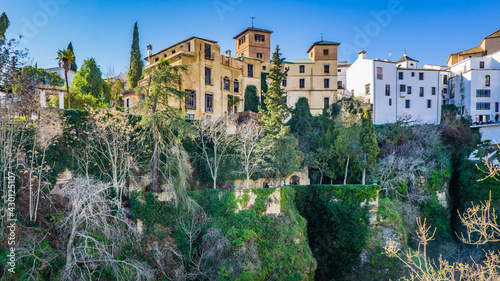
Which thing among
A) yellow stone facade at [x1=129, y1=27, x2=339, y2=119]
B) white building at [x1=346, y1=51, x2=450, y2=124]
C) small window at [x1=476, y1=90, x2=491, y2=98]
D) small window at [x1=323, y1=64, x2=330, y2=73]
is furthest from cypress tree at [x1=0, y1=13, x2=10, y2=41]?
small window at [x1=476, y1=90, x2=491, y2=98]

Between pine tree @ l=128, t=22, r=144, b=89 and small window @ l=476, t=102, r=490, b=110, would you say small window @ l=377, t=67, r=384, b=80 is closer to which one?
small window @ l=476, t=102, r=490, b=110

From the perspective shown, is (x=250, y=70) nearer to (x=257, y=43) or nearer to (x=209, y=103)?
(x=257, y=43)

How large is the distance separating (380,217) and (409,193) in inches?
330

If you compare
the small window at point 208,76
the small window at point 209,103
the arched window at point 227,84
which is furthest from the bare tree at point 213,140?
the arched window at point 227,84

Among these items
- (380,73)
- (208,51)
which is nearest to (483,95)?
(380,73)

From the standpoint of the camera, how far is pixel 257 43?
4366 cm

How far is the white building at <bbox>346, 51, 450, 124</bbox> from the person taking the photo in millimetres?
42031

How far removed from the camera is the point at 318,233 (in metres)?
24.9

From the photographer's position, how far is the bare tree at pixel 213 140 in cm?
2344

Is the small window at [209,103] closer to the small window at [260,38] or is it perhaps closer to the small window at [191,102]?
the small window at [191,102]

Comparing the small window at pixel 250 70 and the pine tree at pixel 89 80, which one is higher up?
the small window at pixel 250 70

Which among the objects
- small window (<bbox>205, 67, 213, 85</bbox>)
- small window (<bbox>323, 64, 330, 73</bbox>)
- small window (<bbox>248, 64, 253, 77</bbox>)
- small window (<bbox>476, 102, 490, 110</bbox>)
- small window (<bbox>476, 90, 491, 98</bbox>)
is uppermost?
small window (<bbox>323, 64, 330, 73</bbox>)

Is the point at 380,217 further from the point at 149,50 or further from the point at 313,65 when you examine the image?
the point at 149,50

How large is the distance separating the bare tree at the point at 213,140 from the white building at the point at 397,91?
25677 mm
